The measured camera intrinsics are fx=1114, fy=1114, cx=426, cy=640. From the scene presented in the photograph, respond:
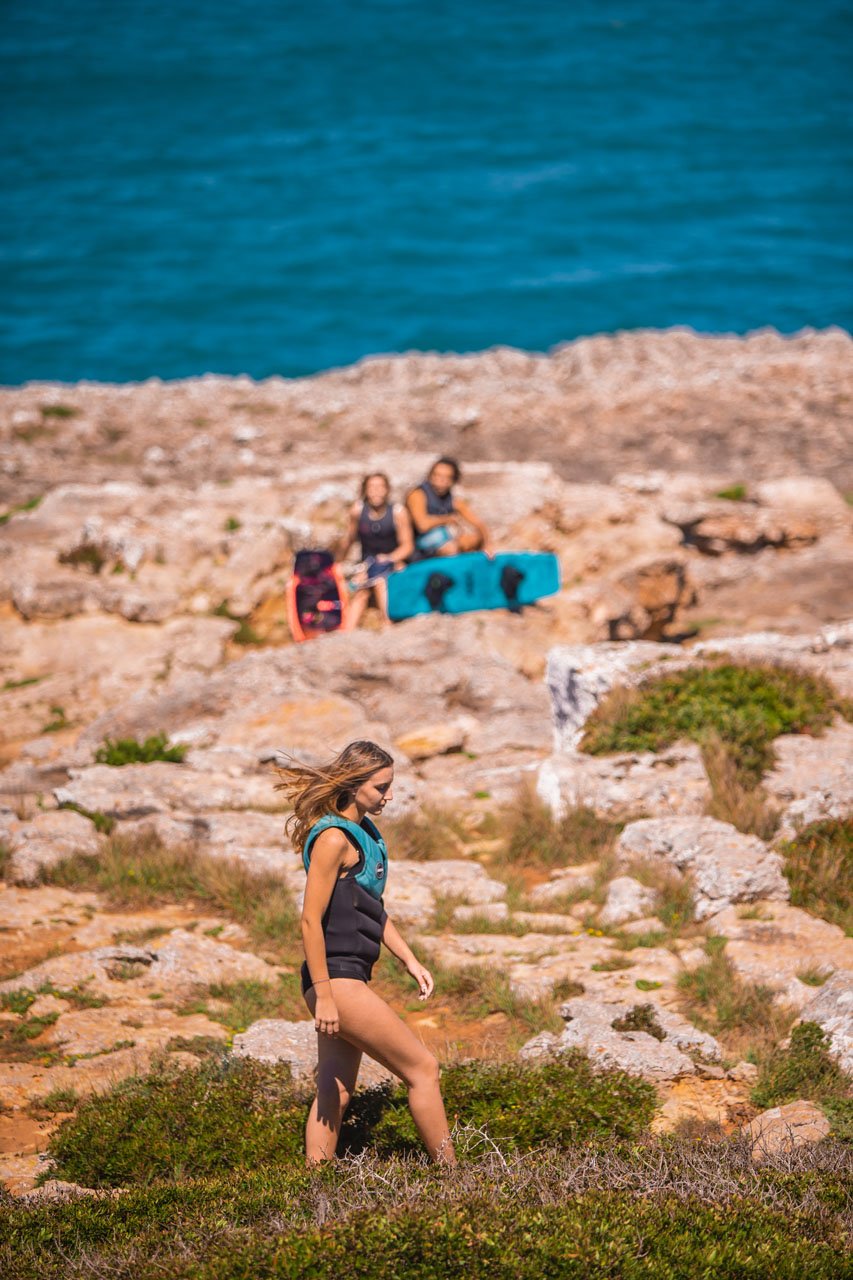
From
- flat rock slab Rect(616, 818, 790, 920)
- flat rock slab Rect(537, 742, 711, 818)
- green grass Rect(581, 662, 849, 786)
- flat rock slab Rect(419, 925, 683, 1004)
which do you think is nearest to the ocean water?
green grass Rect(581, 662, 849, 786)

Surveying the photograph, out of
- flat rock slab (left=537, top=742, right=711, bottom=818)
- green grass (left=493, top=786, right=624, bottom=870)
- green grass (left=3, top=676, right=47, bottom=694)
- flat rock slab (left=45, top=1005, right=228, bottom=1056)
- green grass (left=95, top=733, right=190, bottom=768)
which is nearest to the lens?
flat rock slab (left=45, top=1005, right=228, bottom=1056)

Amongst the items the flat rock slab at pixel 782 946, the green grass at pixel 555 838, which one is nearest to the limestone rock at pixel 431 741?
the green grass at pixel 555 838

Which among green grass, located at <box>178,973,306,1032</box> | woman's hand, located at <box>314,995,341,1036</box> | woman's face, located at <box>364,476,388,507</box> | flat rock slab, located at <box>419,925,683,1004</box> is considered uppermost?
woman's face, located at <box>364,476,388,507</box>

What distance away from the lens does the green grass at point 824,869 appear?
701 centimetres

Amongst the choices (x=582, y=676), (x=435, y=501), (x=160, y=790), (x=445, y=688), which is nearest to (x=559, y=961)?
(x=582, y=676)

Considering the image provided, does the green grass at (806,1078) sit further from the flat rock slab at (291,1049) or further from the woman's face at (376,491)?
the woman's face at (376,491)

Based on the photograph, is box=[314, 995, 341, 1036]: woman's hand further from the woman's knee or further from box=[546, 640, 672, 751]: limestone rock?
box=[546, 640, 672, 751]: limestone rock

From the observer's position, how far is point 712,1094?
5.35 meters

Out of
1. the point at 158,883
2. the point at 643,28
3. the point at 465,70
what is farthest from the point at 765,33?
the point at 158,883

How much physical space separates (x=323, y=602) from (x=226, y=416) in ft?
30.5

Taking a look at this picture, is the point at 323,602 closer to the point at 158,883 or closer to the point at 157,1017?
the point at 158,883

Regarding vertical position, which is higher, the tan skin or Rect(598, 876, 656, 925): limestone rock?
the tan skin

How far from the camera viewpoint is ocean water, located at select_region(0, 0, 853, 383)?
52.9 meters

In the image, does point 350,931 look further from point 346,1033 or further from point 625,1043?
point 625,1043
